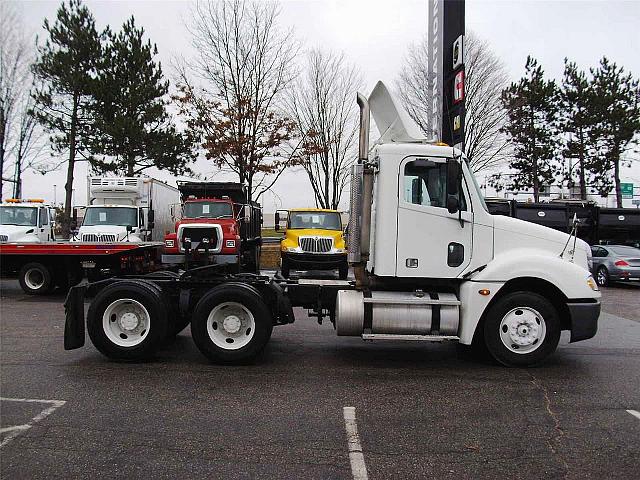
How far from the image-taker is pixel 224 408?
17.9ft

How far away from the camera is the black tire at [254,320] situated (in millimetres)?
6941

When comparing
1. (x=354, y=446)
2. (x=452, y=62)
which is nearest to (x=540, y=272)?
(x=354, y=446)

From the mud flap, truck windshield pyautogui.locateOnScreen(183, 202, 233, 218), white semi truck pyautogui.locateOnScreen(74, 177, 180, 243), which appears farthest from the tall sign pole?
the mud flap

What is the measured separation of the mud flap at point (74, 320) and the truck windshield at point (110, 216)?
10.4 metres

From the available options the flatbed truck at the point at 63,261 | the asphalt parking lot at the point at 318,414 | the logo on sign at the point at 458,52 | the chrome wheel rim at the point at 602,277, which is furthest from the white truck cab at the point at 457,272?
the chrome wheel rim at the point at 602,277

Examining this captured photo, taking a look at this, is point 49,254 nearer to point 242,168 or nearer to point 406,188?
point 406,188

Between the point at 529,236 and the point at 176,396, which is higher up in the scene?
the point at 529,236

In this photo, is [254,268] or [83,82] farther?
[83,82]

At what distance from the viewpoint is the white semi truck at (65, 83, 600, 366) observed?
689cm

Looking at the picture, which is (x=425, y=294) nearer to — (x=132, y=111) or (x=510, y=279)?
(x=510, y=279)

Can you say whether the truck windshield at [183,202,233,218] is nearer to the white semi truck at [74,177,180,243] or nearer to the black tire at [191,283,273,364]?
the white semi truck at [74,177,180,243]

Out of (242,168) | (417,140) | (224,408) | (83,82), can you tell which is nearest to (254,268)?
(242,168)

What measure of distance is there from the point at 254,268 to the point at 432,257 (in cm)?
1211

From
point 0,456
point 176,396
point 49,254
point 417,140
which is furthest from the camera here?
point 49,254
